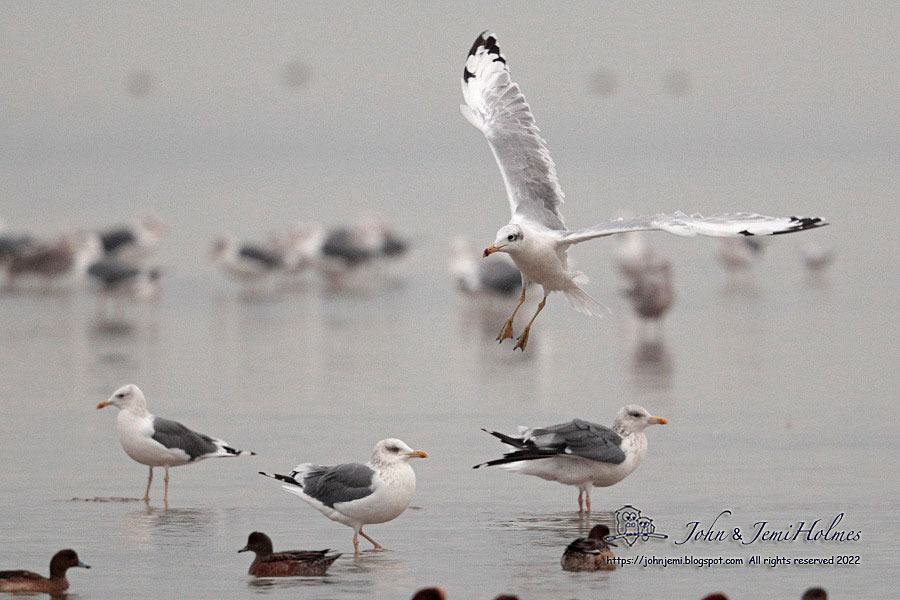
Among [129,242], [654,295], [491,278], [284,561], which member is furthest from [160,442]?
[129,242]

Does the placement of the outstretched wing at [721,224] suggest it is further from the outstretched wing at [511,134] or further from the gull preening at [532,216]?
the outstretched wing at [511,134]

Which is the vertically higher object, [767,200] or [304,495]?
[767,200]

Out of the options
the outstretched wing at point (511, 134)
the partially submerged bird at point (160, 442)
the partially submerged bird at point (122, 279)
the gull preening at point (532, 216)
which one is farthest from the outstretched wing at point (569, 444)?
the partially submerged bird at point (122, 279)

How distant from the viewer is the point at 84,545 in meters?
9.06

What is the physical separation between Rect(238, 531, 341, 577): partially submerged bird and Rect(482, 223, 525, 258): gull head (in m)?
2.92

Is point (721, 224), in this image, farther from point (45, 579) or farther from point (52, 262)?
point (52, 262)

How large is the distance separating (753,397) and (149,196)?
28.9m

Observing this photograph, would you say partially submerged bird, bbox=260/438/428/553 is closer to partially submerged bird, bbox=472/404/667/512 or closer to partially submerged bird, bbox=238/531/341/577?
partially submerged bird, bbox=238/531/341/577

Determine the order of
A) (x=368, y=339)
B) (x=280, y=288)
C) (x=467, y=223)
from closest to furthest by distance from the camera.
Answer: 1. (x=368, y=339)
2. (x=280, y=288)
3. (x=467, y=223)

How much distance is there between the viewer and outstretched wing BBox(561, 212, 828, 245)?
30.7 ft

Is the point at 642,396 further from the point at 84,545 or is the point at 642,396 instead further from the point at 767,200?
the point at 767,200

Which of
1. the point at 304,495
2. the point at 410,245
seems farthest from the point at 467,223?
the point at 304,495

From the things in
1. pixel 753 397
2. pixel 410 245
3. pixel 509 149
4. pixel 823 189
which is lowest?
pixel 753 397

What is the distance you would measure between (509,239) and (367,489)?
7.81 ft
